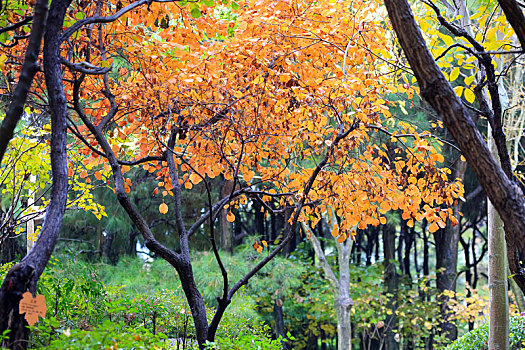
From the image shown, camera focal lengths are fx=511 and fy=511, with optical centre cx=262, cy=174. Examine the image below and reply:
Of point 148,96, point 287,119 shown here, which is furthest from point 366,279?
point 148,96

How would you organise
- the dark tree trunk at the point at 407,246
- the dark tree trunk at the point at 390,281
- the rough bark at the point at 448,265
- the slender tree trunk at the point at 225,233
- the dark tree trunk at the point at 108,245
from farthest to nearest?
the dark tree trunk at the point at 407,246, the dark tree trunk at the point at 390,281, the rough bark at the point at 448,265, the dark tree trunk at the point at 108,245, the slender tree trunk at the point at 225,233

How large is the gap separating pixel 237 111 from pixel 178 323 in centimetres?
231

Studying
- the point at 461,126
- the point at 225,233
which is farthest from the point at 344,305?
the point at 461,126

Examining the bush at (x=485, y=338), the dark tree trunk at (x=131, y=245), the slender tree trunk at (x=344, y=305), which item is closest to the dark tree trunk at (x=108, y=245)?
the dark tree trunk at (x=131, y=245)

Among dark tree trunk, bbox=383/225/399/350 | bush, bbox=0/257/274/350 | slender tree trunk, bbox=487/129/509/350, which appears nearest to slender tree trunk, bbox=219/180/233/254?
bush, bbox=0/257/274/350

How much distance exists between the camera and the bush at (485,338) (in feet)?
19.6

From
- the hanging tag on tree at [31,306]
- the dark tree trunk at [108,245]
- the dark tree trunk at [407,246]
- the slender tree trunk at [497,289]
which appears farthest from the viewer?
the dark tree trunk at [407,246]

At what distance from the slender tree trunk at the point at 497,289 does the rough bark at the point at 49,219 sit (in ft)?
10.4

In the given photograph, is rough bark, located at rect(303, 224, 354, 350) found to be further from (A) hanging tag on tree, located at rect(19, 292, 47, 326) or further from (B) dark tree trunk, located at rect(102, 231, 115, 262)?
(A) hanging tag on tree, located at rect(19, 292, 47, 326)

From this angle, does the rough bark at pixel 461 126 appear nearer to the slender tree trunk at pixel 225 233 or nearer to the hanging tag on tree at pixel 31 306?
the hanging tag on tree at pixel 31 306

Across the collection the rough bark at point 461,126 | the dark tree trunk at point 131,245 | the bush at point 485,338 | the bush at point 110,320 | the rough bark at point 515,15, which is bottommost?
the bush at point 485,338

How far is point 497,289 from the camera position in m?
4.02

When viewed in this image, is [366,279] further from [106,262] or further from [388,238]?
[106,262]

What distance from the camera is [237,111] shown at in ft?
12.5
